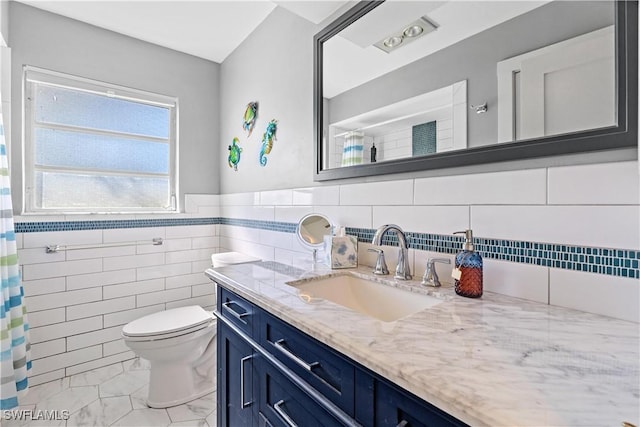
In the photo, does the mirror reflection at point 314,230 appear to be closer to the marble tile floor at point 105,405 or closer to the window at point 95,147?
the marble tile floor at point 105,405

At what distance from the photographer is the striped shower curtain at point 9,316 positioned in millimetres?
1491

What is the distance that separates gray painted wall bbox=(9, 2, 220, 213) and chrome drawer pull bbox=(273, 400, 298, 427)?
6.73 feet

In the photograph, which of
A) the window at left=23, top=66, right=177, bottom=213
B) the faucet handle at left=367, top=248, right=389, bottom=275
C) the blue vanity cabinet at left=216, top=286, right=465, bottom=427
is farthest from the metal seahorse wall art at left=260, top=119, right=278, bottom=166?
the faucet handle at left=367, top=248, right=389, bottom=275

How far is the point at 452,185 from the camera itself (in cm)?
105

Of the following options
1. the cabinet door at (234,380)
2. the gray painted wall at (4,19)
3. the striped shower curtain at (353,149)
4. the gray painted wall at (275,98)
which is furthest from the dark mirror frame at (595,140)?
the gray painted wall at (4,19)

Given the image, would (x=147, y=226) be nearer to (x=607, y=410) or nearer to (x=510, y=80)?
(x=510, y=80)

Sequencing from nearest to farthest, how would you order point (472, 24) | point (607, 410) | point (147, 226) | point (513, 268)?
point (607, 410), point (513, 268), point (472, 24), point (147, 226)

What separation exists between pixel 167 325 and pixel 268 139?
4.24ft

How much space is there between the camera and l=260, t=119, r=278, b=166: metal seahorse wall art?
1977 millimetres

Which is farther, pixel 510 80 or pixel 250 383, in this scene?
pixel 250 383

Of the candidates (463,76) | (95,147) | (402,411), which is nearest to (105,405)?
(95,147)

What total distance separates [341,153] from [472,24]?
2.30ft

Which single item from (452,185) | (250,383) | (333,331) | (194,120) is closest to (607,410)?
(333,331)

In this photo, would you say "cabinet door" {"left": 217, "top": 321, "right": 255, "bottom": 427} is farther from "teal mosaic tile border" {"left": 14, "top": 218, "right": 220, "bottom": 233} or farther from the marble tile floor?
"teal mosaic tile border" {"left": 14, "top": 218, "right": 220, "bottom": 233}
